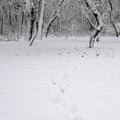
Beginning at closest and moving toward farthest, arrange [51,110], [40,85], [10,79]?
[51,110], [40,85], [10,79]

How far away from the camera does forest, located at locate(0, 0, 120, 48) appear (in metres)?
18.9

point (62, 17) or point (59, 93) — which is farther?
point (62, 17)

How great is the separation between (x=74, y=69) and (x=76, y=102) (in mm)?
4499

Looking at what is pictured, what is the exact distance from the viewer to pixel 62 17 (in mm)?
47406

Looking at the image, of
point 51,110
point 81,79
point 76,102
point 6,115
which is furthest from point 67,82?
point 6,115

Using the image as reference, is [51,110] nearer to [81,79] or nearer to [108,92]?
[108,92]

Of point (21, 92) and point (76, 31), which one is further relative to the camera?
point (76, 31)

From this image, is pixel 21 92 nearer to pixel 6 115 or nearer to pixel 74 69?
pixel 6 115

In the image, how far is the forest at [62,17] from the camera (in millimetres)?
18906

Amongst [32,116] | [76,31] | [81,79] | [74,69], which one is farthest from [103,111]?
[76,31]

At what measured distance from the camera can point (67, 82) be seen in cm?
785

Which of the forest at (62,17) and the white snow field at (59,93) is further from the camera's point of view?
the forest at (62,17)

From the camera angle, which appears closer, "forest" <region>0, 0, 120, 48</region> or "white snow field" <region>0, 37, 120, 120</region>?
"white snow field" <region>0, 37, 120, 120</region>

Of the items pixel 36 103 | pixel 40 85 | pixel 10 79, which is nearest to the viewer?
pixel 36 103
